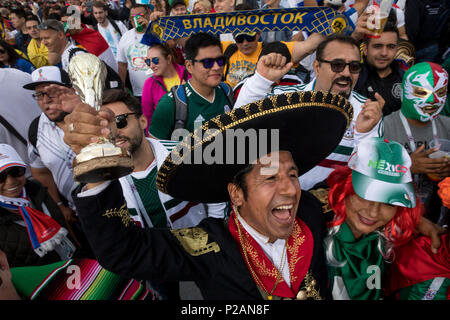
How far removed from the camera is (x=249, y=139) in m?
1.49

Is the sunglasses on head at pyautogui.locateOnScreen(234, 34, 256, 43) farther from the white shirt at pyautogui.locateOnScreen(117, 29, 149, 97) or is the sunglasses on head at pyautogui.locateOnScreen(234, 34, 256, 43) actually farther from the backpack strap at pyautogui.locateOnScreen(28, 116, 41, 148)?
the backpack strap at pyautogui.locateOnScreen(28, 116, 41, 148)

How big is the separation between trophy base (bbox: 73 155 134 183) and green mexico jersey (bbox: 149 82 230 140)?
1.93 m

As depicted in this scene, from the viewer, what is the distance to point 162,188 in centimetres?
166

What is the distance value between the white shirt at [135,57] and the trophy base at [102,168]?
160 inches

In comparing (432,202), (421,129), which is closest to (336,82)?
(421,129)

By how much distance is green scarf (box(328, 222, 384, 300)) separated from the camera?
1890 millimetres

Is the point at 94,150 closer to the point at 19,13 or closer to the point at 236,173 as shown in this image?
the point at 236,173

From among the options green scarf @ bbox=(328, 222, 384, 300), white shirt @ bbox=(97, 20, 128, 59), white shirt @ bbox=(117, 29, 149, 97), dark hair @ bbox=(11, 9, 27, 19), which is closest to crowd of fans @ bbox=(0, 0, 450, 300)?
green scarf @ bbox=(328, 222, 384, 300)

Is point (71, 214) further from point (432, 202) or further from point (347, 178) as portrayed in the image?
point (432, 202)

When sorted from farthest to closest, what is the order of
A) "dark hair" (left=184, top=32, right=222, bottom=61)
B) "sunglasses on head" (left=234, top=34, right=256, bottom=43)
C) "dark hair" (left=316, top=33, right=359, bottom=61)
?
"sunglasses on head" (left=234, top=34, right=256, bottom=43), "dark hair" (left=184, top=32, right=222, bottom=61), "dark hair" (left=316, top=33, right=359, bottom=61)

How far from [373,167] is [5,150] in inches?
104

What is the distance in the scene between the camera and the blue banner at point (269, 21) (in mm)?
3074

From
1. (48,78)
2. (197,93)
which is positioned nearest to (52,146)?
(48,78)

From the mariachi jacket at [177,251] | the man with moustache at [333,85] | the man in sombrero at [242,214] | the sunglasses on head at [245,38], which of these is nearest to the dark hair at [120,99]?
the man with moustache at [333,85]
